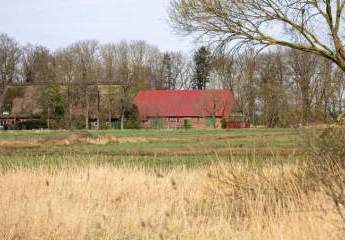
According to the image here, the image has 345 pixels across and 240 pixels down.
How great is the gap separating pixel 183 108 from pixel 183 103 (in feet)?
4.13

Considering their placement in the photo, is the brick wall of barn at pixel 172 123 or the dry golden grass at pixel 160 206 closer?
the dry golden grass at pixel 160 206

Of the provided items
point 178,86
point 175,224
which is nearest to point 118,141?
point 175,224

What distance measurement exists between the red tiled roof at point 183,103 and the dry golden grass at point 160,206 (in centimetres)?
7538

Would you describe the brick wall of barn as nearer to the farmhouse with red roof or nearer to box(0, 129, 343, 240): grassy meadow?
the farmhouse with red roof

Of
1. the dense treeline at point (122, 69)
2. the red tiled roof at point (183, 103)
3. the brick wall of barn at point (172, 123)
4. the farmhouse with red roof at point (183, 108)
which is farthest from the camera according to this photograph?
the brick wall of barn at point (172, 123)

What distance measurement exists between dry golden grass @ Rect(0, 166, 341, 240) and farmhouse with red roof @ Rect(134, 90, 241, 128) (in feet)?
249

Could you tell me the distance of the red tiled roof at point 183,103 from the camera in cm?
8925

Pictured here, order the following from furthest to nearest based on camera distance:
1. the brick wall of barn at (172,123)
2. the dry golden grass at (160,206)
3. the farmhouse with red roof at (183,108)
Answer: the brick wall of barn at (172,123) → the farmhouse with red roof at (183,108) → the dry golden grass at (160,206)

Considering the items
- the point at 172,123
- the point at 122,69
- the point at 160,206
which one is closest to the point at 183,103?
the point at 172,123

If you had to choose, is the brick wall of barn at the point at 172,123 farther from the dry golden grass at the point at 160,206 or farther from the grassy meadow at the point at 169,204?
the dry golden grass at the point at 160,206

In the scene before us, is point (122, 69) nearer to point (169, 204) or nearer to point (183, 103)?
point (183, 103)

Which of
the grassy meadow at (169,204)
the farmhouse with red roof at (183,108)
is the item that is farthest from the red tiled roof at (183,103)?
the grassy meadow at (169,204)

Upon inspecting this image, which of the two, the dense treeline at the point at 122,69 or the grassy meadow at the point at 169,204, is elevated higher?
the dense treeline at the point at 122,69

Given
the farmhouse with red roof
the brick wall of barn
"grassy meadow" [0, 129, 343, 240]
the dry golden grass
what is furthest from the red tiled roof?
the dry golden grass
